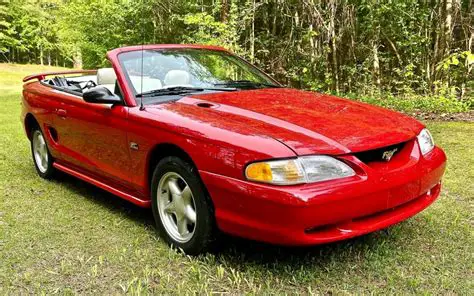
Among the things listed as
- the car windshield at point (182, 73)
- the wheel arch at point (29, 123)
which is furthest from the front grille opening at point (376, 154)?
the wheel arch at point (29, 123)

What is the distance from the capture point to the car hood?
9.38 feet

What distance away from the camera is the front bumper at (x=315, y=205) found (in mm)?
2631

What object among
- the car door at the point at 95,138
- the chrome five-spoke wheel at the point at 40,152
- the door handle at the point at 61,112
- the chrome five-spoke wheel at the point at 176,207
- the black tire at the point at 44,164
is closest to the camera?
the chrome five-spoke wheel at the point at 176,207

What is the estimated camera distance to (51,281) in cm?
299

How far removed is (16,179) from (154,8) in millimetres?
13683

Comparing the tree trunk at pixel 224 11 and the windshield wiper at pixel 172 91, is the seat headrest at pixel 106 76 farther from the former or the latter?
the tree trunk at pixel 224 11

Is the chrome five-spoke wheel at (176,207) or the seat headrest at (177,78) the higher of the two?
the seat headrest at (177,78)

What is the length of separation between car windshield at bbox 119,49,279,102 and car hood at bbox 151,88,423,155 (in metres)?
0.22

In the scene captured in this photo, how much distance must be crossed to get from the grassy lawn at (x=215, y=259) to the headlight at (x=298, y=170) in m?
0.62

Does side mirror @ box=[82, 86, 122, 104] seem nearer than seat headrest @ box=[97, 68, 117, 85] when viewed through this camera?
Yes

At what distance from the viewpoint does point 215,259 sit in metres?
3.21

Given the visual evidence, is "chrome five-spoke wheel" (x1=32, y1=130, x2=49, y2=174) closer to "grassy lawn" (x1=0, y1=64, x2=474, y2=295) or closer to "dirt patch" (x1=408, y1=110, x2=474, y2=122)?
"grassy lawn" (x1=0, y1=64, x2=474, y2=295)

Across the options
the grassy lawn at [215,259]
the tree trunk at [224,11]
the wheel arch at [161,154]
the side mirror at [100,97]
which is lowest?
the grassy lawn at [215,259]

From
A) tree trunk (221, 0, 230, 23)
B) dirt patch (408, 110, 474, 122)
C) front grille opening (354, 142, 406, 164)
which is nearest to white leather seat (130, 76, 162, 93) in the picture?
front grille opening (354, 142, 406, 164)
